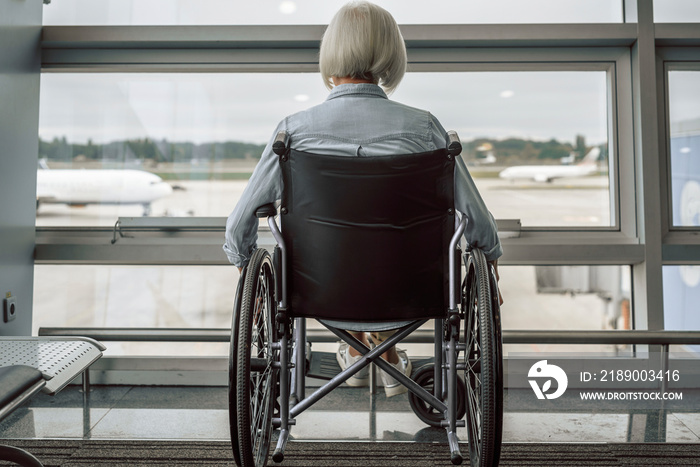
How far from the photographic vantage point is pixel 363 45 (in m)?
1.31

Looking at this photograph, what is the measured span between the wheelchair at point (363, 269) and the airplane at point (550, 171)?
1.22 metres

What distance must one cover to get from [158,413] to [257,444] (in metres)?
0.75

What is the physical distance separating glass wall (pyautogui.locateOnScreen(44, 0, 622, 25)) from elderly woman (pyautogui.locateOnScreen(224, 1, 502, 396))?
1.10 meters

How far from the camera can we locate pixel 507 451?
154 centimetres

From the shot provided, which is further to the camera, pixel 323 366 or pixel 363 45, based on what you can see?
pixel 323 366

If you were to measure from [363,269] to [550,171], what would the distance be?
1.50 m

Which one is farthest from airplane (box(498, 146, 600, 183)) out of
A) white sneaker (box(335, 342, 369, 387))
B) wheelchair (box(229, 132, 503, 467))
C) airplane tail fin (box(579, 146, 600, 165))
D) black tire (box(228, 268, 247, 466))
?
black tire (box(228, 268, 247, 466))

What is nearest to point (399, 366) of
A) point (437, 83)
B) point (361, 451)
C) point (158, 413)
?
point (361, 451)

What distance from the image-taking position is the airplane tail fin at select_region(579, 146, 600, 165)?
2.38 meters

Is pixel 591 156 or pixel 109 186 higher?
pixel 591 156

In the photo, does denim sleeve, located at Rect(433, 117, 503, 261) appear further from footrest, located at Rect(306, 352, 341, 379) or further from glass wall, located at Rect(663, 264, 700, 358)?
glass wall, located at Rect(663, 264, 700, 358)

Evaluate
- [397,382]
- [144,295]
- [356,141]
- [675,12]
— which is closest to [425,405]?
[397,382]

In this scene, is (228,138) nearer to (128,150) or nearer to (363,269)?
(128,150)

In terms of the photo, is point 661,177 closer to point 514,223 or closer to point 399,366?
point 514,223
